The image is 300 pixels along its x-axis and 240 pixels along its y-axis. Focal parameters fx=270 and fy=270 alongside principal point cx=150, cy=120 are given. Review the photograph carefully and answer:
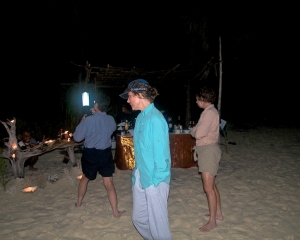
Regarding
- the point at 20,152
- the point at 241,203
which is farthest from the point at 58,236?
the point at 241,203

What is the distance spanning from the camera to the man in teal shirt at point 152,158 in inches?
87.8

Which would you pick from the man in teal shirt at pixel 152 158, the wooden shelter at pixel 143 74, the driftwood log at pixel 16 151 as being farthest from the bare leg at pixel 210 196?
the wooden shelter at pixel 143 74

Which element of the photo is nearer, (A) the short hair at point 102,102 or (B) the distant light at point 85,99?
(A) the short hair at point 102,102

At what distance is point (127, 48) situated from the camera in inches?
516

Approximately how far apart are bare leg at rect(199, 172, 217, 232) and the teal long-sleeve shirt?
1.07 meters

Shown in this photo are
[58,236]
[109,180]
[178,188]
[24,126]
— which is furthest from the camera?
[24,126]

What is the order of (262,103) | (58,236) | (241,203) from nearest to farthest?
(58,236) → (241,203) → (262,103)

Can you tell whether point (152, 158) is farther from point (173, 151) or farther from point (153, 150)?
point (173, 151)

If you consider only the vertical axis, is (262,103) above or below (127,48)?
below

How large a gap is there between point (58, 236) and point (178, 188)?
2354 mm

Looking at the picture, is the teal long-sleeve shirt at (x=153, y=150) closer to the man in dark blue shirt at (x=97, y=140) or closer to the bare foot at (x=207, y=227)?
the man in dark blue shirt at (x=97, y=140)

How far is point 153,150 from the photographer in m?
2.25

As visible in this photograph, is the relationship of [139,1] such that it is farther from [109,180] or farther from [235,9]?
[109,180]

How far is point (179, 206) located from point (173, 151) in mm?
2022
